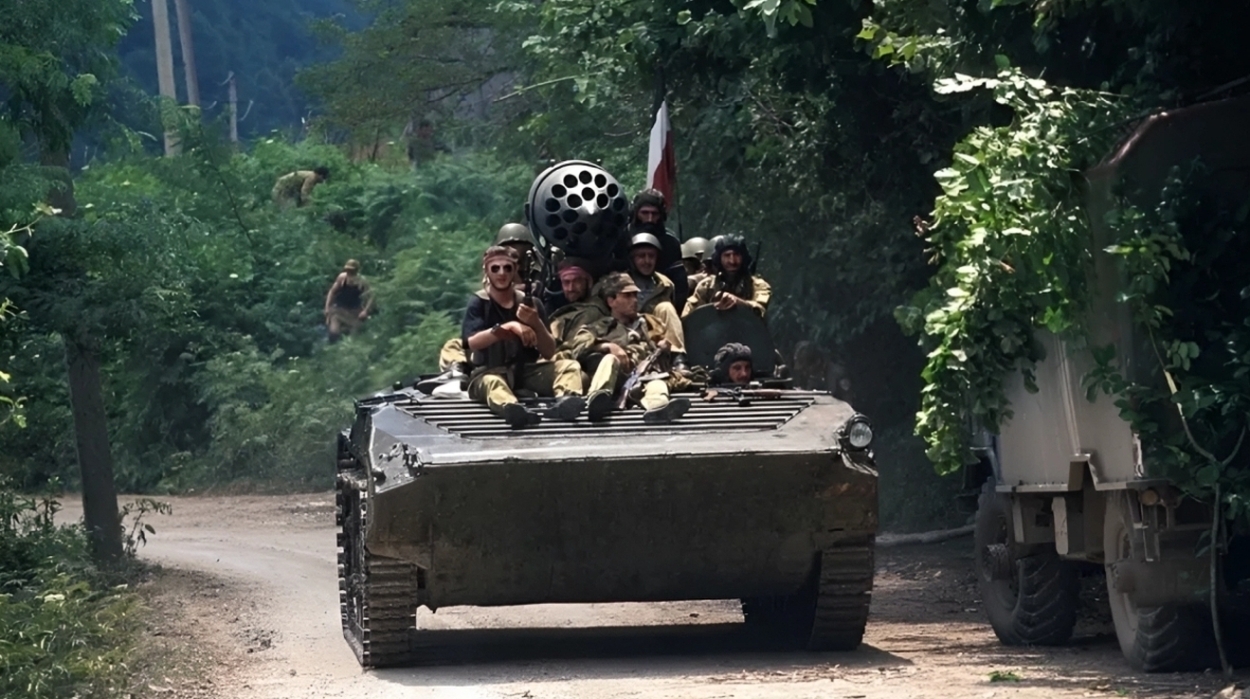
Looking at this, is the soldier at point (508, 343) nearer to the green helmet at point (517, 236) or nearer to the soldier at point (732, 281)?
the green helmet at point (517, 236)

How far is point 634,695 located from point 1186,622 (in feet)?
7.65

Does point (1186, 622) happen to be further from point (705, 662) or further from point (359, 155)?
point (359, 155)

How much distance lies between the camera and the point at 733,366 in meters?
10.8

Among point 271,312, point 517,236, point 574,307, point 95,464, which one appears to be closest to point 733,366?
point 574,307

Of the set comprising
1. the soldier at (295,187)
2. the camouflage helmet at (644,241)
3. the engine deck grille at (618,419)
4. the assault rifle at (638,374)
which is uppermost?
the soldier at (295,187)

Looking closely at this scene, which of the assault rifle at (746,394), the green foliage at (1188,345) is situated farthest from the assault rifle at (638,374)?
the green foliage at (1188,345)

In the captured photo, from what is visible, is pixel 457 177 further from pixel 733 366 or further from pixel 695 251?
pixel 733 366

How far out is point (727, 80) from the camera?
14312mm

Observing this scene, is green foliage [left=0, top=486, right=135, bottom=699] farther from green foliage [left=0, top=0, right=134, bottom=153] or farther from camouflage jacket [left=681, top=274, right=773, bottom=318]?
camouflage jacket [left=681, top=274, right=773, bottom=318]

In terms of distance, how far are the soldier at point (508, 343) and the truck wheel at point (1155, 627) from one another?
104 inches

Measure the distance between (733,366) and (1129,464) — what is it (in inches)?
107

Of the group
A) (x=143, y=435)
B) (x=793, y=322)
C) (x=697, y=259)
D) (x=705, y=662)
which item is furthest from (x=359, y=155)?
(x=705, y=662)

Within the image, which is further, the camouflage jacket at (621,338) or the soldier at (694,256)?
the soldier at (694,256)

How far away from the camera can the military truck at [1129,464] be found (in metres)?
8.45
